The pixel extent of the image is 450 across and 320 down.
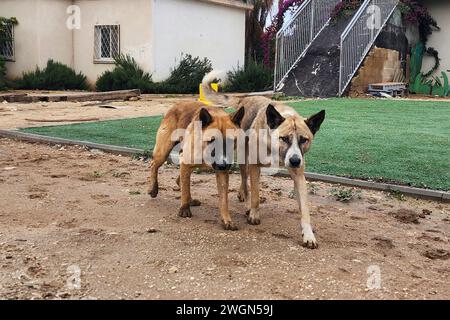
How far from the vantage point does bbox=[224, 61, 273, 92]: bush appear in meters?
21.1

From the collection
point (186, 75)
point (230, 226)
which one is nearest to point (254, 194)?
point (230, 226)

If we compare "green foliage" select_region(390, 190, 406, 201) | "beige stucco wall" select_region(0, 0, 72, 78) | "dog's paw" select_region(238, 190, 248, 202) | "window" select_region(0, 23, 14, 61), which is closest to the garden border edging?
"green foliage" select_region(390, 190, 406, 201)

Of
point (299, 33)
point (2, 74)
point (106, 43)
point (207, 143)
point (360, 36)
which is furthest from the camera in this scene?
point (106, 43)

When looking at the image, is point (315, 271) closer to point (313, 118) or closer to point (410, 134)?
point (313, 118)

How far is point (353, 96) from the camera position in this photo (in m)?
18.1

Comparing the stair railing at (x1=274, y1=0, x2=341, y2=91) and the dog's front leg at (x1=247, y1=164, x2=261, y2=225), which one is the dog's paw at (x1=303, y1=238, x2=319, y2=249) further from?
the stair railing at (x1=274, y1=0, x2=341, y2=91)

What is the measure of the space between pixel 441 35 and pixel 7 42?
1761cm

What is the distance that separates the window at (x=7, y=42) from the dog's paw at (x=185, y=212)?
681 inches

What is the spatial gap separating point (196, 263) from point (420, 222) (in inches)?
87.5

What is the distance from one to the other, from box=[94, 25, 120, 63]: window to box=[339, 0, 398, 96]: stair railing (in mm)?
8184

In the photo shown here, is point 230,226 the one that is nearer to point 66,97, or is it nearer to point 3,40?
point 66,97

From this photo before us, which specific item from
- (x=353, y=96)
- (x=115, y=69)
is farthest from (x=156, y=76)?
(x=353, y=96)

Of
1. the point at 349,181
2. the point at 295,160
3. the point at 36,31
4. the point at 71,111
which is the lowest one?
the point at 349,181

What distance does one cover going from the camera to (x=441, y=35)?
888 inches
